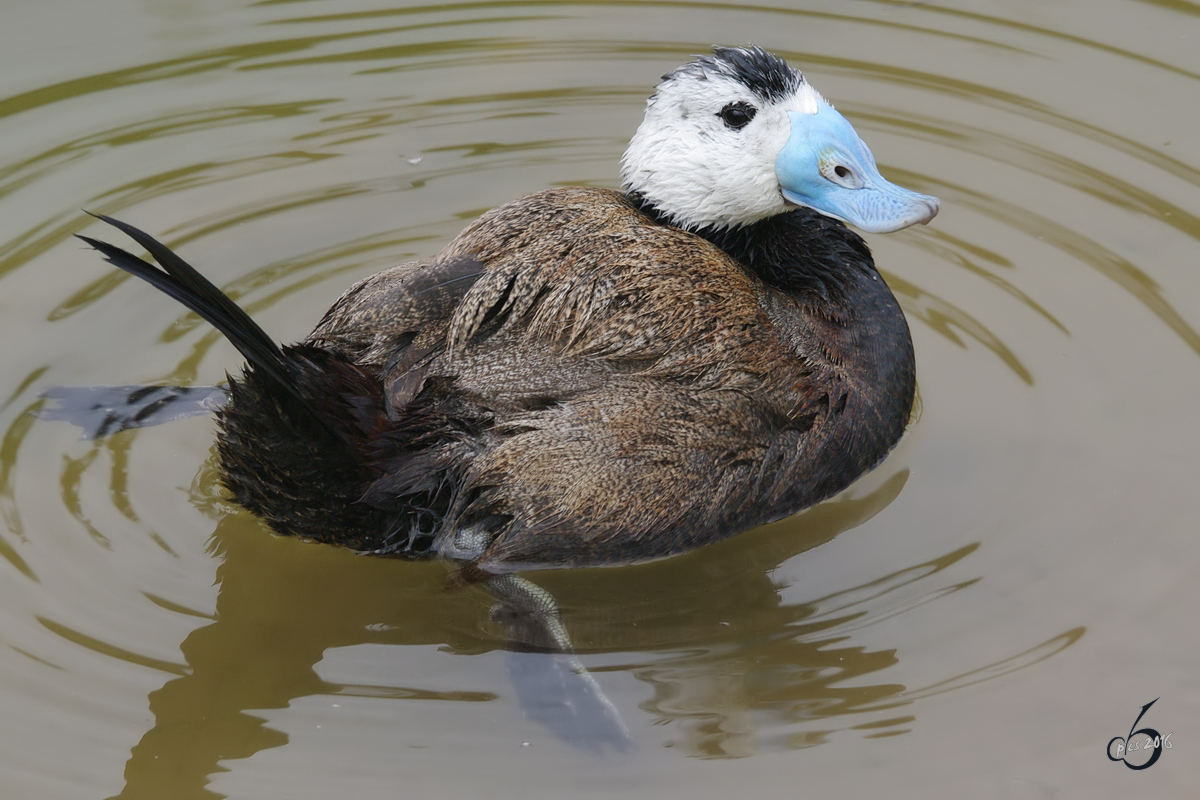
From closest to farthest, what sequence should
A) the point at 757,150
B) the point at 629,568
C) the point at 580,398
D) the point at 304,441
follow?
the point at 304,441, the point at 580,398, the point at 629,568, the point at 757,150

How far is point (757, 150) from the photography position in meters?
3.67

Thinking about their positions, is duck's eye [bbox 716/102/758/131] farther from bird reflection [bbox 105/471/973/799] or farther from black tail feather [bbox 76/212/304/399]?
black tail feather [bbox 76/212/304/399]

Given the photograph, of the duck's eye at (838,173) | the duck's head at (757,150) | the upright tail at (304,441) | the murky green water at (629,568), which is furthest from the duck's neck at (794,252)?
the upright tail at (304,441)

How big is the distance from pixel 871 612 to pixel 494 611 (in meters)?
0.90

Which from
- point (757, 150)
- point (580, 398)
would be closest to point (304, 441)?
point (580, 398)

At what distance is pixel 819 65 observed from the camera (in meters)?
5.55

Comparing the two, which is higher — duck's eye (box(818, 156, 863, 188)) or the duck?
duck's eye (box(818, 156, 863, 188))

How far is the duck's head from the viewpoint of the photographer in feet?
12.0

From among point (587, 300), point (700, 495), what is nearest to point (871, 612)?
point (700, 495)

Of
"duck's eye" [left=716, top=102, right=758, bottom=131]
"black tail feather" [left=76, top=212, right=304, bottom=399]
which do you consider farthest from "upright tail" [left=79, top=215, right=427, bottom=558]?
"duck's eye" [left=716, top=102, right=758, bottom=131]

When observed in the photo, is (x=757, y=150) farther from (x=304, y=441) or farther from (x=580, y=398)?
(x=304, y=441)

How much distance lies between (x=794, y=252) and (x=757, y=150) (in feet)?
1.05

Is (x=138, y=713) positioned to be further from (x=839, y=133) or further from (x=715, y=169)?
(x=839, y=133)

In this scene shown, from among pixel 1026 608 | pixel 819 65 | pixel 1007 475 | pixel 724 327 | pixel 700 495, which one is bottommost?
pixel 1026 608
